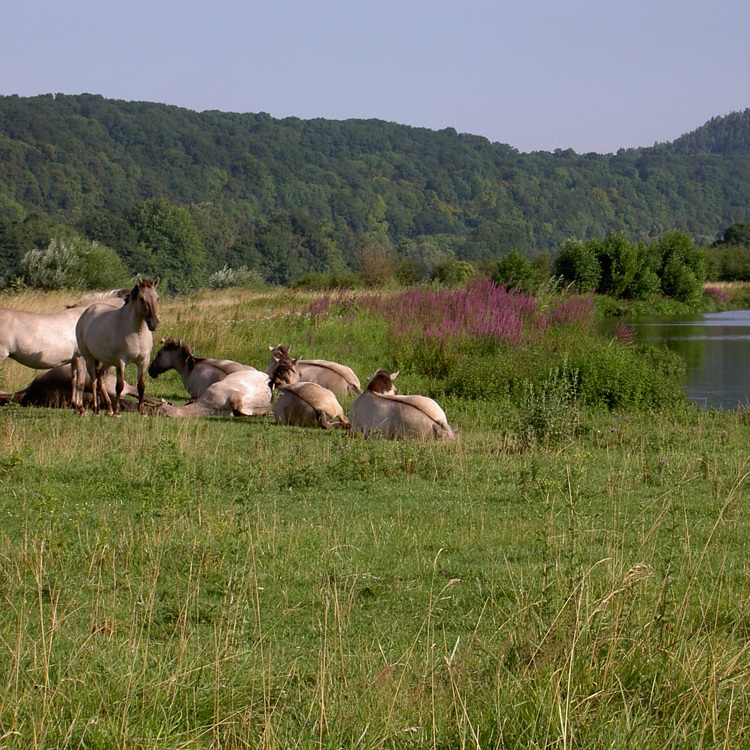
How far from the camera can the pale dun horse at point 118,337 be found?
497 inches

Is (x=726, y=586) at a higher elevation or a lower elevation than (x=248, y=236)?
lower

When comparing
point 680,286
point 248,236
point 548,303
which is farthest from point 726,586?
point 248,236

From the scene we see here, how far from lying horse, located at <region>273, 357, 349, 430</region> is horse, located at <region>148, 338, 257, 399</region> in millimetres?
1956

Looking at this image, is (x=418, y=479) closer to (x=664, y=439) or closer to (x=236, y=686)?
(x=664, y=439)

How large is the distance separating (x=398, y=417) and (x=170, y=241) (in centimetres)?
8651

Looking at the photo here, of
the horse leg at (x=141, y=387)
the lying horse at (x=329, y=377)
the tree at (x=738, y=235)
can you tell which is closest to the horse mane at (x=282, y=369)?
the lying horse at (x=329, y=377)

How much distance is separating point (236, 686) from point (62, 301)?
67.1ft

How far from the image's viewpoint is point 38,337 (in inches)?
527

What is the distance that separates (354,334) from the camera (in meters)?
22.2

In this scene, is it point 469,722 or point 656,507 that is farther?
point 656,507

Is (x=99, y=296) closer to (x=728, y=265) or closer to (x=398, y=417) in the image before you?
(x=398, y=417)

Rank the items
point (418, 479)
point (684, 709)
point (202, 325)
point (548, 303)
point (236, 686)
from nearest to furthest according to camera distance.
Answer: point (684, 709)
point (236, 686)
point (418, 479)
point (202, 325)
point (548, 303)

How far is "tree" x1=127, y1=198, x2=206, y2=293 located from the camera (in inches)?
3649

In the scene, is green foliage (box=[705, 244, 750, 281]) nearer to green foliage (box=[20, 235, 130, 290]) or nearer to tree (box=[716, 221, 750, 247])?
→ tree (box=[716, 221, 750, 247])
